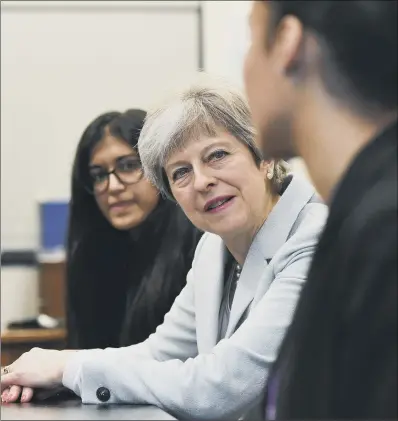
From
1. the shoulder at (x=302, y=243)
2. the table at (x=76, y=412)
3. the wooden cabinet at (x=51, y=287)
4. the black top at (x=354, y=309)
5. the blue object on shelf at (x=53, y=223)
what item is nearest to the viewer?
the black top at (x=354, y=309)

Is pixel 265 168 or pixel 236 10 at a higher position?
pixel 236 10

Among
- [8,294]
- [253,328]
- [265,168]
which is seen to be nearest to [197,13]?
[8,294]

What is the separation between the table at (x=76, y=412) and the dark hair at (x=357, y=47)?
0.47 metres

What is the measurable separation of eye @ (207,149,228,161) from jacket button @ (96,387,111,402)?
0.43m

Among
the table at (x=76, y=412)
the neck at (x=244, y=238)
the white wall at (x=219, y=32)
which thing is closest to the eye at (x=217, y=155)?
the neck at (x=244, y=238)

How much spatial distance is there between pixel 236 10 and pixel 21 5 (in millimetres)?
926

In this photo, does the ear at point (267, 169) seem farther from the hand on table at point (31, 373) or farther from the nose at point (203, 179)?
the hand on table at point (31, 373)

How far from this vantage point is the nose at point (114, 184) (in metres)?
1.97

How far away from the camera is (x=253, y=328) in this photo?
1.23 m

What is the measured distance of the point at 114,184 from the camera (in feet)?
6.49

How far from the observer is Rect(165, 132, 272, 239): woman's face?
1.40 m

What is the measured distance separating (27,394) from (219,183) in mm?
460

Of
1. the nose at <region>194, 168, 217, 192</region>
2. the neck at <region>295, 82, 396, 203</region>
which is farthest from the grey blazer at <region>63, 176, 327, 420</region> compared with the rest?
the neck at <region>295, 82, 396, 203</region>

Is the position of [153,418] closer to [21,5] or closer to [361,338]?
[361,338]
